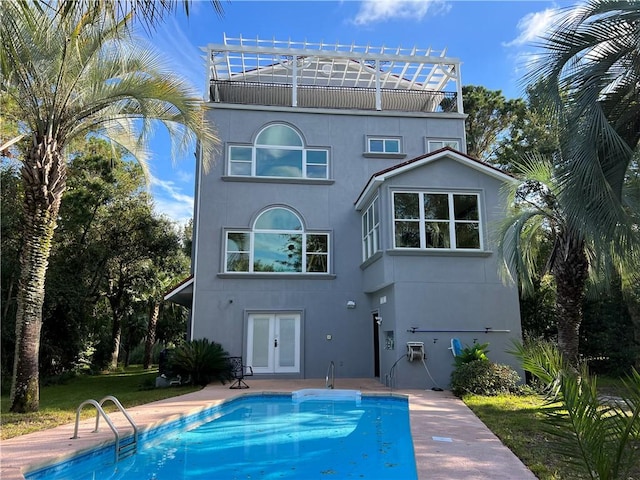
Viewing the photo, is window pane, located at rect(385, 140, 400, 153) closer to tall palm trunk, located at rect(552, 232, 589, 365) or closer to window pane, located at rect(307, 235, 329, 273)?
window pane, located at rect(307, 235, 329, 273)

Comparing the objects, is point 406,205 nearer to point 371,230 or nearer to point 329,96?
point 371,230

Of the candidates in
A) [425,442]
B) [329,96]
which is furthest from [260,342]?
[329,96]

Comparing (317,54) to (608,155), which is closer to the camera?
(608,155)

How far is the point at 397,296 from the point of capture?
570 inches

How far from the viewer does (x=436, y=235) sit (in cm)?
1505

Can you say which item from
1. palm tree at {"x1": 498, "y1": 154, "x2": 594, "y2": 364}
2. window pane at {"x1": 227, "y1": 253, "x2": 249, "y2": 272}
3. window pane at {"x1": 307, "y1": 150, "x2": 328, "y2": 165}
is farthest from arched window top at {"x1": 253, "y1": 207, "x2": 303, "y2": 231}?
palm tree at {"x1": 498, "y1": 154, "x2": 594, "y2": 364}

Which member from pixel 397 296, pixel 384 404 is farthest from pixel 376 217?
pixel 384 404

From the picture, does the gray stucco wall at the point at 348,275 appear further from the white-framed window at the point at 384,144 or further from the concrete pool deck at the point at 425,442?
the concrete pool deck at the point at 425,442

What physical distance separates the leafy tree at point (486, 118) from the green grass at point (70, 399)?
23.8m

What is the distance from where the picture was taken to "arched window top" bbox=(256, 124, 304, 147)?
19109 mm

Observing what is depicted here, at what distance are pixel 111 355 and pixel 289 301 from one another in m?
13.7

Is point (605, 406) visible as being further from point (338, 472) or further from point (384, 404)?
point (384, 404)

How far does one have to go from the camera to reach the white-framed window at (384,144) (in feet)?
64.1

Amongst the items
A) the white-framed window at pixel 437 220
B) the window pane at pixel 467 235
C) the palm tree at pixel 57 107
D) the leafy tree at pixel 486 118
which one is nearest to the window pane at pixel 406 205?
the white-framed window at pixel 437 220
